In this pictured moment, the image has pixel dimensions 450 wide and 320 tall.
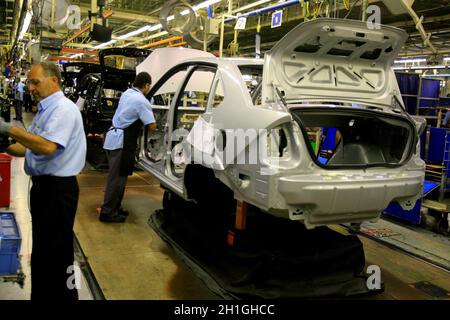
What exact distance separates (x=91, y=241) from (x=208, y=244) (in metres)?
1.25

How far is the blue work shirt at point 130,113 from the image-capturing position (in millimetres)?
4371

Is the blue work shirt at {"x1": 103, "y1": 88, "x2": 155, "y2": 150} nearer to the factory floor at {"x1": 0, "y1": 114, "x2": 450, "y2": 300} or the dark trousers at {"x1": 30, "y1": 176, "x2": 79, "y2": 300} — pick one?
the factory floor at {"x1": 0, "y1": 114, "x2": 450, "y2": 300}

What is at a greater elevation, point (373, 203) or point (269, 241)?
point (373, 203)

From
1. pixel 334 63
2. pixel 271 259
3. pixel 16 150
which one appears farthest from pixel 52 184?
pixel 334 63

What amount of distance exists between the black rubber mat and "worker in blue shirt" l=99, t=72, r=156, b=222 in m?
1.12

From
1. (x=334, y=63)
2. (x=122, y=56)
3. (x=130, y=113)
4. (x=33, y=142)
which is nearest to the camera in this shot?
(x=33, y=142)

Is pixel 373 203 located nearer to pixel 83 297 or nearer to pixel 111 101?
pixel 83 297

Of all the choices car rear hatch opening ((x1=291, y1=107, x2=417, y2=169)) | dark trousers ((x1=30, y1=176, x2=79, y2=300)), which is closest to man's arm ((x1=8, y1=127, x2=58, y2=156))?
dark trousers ((x1=30, y1=176, x2=79, y2=300))

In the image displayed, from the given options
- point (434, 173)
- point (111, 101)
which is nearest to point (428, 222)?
point (434, 173)

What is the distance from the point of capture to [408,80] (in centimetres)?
773

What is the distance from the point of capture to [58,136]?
2336 millimetres

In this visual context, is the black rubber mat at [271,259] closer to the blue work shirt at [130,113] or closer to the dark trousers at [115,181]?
the dark trousers at [115,181]

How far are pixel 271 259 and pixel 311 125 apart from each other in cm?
123

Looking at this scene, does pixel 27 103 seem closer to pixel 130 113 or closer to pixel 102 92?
pixel 102 92
